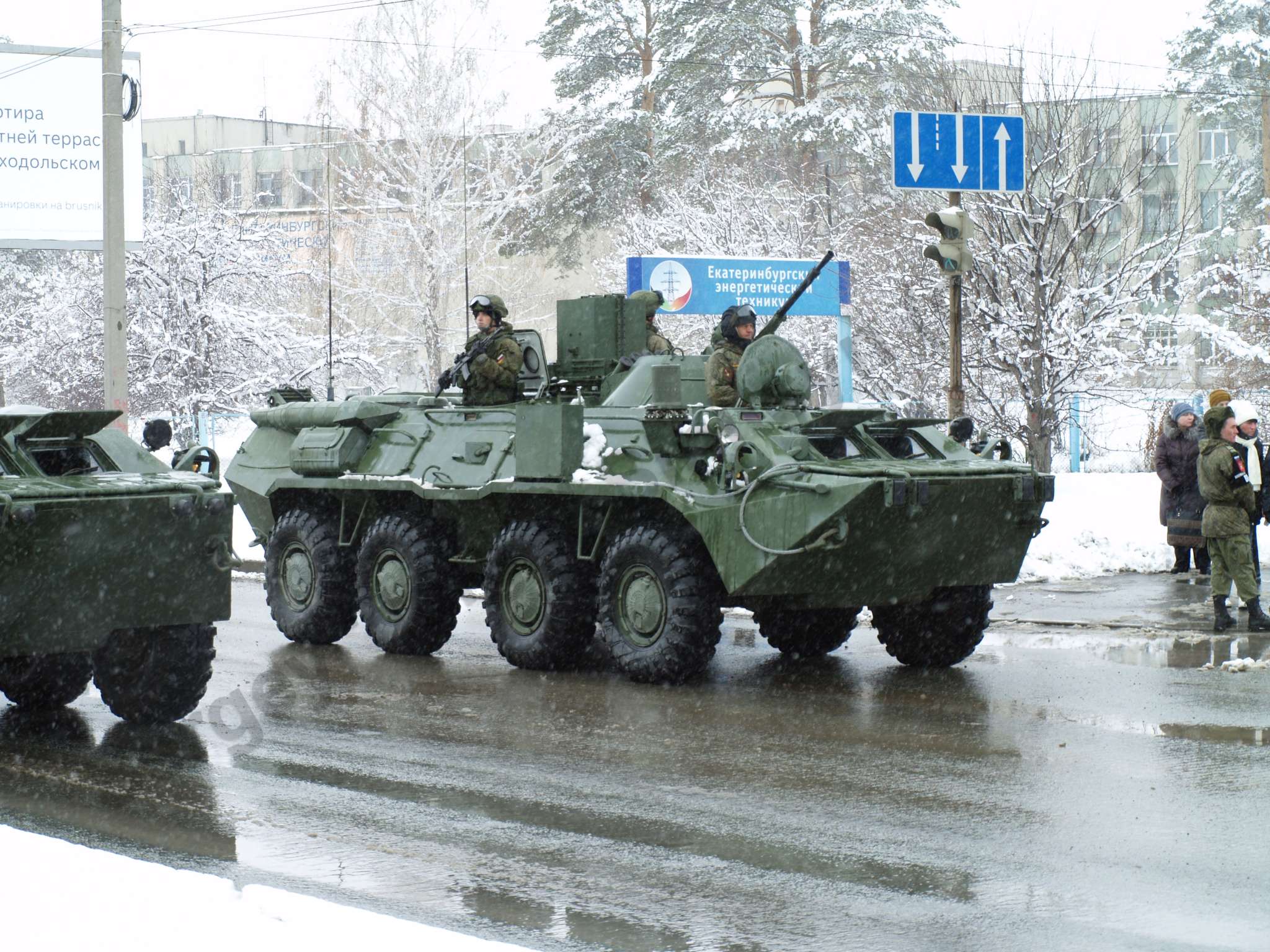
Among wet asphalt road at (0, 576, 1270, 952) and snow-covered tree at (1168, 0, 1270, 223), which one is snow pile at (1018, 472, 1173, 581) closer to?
wet asphalt road at (0, 576, 1270, 952)

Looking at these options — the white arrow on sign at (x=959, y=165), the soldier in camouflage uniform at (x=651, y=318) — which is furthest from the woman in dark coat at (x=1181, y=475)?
the soldier in camouflage uniform at (x=651, y=318)

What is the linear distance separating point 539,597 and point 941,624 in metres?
2.35

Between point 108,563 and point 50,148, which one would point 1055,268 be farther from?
point 108,563

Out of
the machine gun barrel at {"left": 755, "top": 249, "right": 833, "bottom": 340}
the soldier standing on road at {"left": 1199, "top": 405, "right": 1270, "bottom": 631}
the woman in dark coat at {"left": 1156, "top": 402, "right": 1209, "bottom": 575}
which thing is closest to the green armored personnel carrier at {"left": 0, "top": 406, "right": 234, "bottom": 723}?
the machine gun barrel at {"left": 755, "top": 249, "right": 833, "bottom": 340}

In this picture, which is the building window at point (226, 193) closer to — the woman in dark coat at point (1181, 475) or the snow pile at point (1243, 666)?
the woman in dark coat at point (1181, 475)

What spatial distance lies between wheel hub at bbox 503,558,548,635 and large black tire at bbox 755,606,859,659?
Answer: 132 cm

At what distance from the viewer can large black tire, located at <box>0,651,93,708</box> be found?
31.4 feet

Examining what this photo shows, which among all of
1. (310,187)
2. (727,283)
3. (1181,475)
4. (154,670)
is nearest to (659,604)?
(154,670)

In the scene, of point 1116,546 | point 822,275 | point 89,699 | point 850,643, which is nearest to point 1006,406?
point 822,275

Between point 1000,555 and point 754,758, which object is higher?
point 1000,555

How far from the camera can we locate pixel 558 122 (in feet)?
119

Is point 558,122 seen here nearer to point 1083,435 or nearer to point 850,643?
point 1083,435

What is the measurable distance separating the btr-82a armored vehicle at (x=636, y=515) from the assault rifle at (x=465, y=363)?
8.8 inches

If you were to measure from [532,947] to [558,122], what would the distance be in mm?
32123
